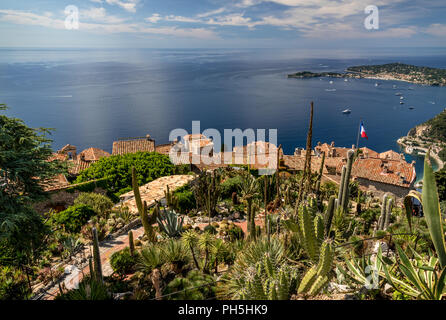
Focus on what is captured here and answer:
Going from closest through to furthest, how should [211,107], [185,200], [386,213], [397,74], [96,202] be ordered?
[386,213] < [96,202] < [185,200] < [211,107] < [397,74]

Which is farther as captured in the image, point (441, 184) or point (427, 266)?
point (441, 184)

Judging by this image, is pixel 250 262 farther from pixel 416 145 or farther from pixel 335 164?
pixel 416 145

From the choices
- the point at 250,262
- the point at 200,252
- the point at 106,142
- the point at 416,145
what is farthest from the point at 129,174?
the point at 416,145

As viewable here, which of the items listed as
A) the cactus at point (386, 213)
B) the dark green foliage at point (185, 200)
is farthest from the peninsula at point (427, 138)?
the cactus at point (386, 213)

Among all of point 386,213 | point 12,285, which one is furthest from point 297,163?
point 12,285

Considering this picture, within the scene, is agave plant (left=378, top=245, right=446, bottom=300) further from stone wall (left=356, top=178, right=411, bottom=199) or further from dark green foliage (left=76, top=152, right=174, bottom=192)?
Answer: stone wall (left=356, top=178, right=411, bottom=199)

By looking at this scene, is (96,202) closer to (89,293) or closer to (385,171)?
(89,293)
